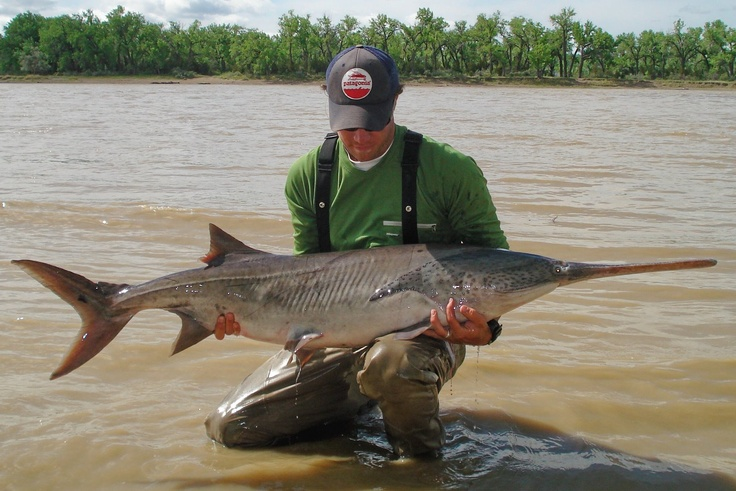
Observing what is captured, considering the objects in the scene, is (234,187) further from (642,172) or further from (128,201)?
(642,172)

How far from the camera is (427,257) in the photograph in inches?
144

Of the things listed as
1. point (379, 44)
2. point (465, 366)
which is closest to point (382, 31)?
point (379, 44)

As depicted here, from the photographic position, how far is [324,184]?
3.99 metres

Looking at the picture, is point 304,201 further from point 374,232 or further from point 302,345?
point 302,345

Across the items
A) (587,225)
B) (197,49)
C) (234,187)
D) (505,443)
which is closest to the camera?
(505,443)

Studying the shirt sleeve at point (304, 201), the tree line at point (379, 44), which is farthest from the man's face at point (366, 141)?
the tree line at point (379, 44)

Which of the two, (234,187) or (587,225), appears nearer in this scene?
(587,225)

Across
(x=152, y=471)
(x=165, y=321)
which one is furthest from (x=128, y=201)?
(x=152, y=471)

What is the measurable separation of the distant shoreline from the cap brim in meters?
73.3

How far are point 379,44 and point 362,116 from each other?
10475 centimetres

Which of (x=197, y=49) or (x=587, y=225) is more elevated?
(x=197, y=49)

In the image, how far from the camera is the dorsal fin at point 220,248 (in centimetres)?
397

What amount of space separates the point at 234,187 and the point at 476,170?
26.6 ft

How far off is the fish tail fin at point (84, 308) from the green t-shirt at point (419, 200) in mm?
1140
